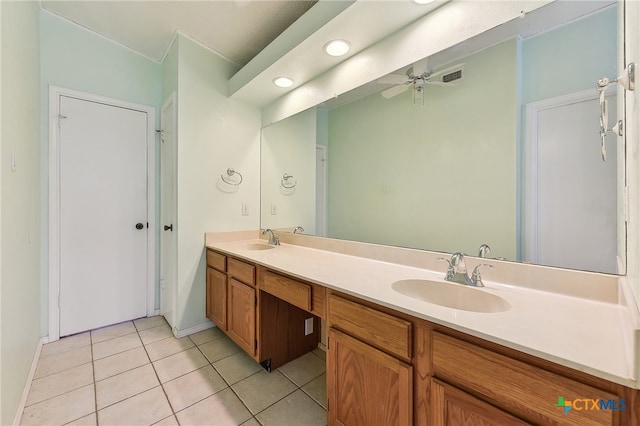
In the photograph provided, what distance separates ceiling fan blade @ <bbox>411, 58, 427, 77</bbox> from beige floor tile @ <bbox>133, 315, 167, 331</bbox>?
9.83ft

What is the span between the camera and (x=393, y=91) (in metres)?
1.70

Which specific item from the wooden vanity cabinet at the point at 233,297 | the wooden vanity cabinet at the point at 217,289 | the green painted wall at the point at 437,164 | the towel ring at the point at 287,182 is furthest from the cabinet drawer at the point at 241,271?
the towel ring at the point at 287,182

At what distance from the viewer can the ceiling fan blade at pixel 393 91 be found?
1638mm

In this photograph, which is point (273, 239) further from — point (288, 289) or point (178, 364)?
point (178, 364)

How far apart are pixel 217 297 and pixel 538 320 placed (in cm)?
216

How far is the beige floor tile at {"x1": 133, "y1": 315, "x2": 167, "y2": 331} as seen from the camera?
2.49 meters

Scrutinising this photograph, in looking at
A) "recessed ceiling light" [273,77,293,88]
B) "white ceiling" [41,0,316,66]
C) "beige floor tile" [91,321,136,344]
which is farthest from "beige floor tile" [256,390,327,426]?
"white ceiling" [41,0,316,66]

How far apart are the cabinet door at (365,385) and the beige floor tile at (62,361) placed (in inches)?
75.3

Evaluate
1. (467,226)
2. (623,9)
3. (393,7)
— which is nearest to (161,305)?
(467,226)

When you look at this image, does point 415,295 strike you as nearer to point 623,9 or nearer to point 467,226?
point 467,226

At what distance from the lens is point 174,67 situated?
7.69 ft

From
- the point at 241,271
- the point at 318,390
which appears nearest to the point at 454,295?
the point at 318,390

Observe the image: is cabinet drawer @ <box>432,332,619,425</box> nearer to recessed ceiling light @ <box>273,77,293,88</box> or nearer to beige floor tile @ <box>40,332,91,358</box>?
recessed ceiling light @ <box>273,77,293,88</box>

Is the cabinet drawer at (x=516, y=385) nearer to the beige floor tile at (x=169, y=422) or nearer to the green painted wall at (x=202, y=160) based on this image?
the beige floor tile at (x=169, y=422)
